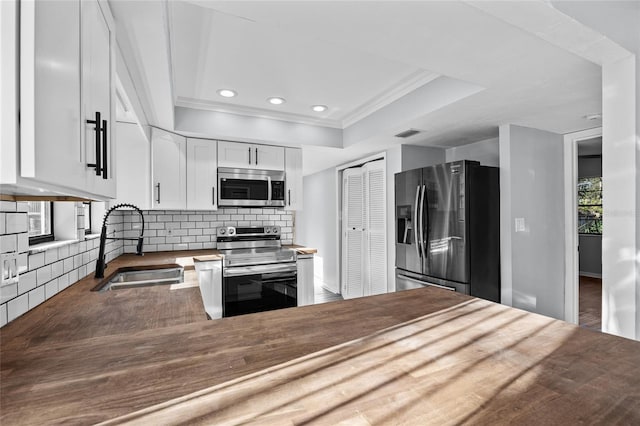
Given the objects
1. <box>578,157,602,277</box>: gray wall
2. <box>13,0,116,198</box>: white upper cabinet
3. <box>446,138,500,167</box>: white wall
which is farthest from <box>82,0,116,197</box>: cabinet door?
→ <box>578,157,602,277</box>: gray wall

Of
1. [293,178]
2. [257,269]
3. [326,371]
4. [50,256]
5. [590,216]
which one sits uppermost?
[293,178]

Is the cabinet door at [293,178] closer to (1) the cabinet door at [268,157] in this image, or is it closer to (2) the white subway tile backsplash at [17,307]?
(1) the cabinet door at [268,157]

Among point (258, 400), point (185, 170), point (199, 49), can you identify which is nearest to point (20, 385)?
point (258, 400)

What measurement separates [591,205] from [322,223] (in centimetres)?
511

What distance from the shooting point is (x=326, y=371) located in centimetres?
76

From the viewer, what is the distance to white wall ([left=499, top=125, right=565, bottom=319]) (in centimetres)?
296

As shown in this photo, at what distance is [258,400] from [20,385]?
1.79 feet

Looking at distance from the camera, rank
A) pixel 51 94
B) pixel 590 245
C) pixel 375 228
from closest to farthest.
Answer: pixel 51 94
pixel 375 228
pixel 590 245

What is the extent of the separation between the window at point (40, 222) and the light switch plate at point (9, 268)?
39 centimetres

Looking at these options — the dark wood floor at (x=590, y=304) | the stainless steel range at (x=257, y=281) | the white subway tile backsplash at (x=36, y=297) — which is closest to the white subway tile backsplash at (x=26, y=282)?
the white subway tile backsplash at (x=36, y=297)

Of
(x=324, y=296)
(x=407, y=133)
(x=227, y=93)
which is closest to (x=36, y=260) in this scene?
(x=227, y=93)

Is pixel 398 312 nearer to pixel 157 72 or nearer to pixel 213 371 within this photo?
pixel 213 371

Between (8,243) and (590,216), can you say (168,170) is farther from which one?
(590,216)

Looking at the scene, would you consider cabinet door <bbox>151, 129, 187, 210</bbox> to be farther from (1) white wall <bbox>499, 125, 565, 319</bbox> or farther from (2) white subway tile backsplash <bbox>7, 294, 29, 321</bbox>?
(1) white wall <bbox>499, 125, 565, 319</bbox>
